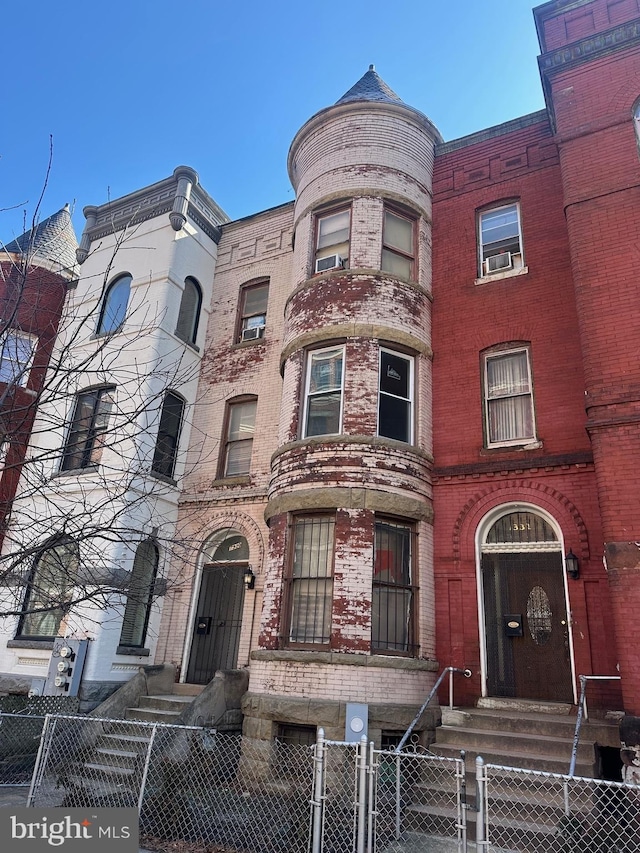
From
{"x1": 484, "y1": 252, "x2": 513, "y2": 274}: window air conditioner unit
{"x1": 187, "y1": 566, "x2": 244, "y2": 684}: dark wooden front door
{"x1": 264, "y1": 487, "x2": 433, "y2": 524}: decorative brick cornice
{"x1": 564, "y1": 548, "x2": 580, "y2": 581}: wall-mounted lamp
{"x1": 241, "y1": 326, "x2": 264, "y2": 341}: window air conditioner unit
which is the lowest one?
{"x1": 187, "y1": 566, "x2": 244, "y2": 684}: dark wooden front door

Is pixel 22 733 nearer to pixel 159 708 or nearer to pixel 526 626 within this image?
pixel 159 708

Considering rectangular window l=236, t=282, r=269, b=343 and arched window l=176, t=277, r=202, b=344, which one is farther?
arched window l=176, t=277, r=202, b=344

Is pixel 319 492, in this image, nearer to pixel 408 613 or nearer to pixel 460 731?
pixel 408 613

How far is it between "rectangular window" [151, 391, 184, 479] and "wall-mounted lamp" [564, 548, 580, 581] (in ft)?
27.5

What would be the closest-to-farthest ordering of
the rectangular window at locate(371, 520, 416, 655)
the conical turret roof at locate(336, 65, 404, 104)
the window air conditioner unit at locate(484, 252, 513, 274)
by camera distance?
the rectangular window at locate(371, 520, 416, 655), the window air conditioner unit at locate(484, 252, 513, 274), the conical turret roof at locate(336, 65, 404, 104)

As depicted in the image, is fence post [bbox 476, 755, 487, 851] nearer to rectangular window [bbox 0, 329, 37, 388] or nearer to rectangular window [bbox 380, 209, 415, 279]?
rectangular window [bbox 0, 329, 37, 388]

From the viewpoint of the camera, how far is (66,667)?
440 inches

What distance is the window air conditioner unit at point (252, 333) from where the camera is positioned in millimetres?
14960

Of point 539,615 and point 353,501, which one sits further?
point 353,501

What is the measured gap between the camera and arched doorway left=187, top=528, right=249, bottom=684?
12305 mm

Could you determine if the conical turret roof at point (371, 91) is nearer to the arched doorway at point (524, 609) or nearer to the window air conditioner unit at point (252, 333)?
the window air conditioner unit at point (252, 333)

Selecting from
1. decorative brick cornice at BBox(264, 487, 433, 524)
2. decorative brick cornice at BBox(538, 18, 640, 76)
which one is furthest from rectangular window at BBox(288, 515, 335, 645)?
decorative brick cornice at BBox(538, 18, 640, 76)

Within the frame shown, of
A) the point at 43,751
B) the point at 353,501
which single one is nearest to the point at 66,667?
the point at 43,751

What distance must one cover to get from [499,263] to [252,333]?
19.9 feet
